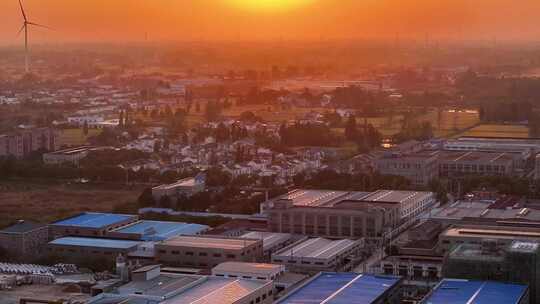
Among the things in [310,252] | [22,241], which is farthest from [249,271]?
[22,241]

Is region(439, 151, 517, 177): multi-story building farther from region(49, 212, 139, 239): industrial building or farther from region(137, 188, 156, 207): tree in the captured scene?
region(49, 212, 139, 239): industrial building

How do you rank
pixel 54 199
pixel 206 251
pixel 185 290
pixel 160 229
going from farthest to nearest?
pixel 54 199 < pixel 160 229 < pixel 206 251 < pixel 185 290

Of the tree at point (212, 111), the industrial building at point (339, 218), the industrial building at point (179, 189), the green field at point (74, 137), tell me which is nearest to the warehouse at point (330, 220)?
the industrial building at point (339, 218)

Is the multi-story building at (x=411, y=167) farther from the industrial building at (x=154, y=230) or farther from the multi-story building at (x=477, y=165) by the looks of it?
the industrial building at (x=154, y=230)

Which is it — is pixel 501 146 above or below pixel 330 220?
above

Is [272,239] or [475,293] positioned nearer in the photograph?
[475,293]

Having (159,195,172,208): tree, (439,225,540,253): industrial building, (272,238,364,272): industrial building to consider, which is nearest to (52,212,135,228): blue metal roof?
(159,195,172,208): tree

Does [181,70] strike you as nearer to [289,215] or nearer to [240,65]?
[240,65]

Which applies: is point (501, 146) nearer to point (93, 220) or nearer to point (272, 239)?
point (272, 239)

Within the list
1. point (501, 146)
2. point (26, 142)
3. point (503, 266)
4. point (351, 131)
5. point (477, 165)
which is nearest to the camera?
point (503, 266)
